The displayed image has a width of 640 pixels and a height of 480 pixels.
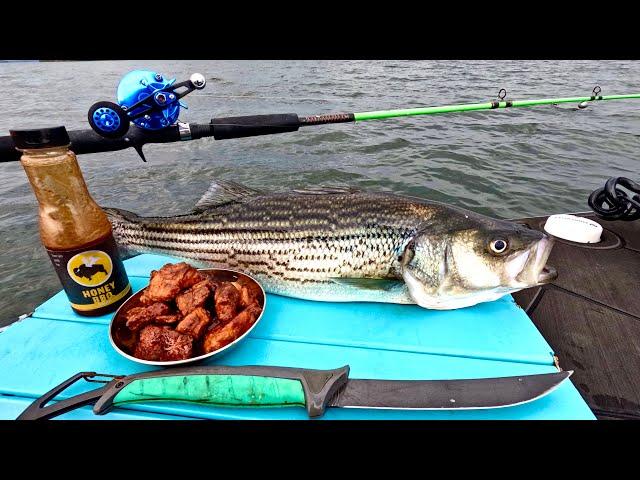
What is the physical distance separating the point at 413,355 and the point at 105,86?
77.4 feet

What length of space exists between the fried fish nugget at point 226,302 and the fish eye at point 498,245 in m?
1.58

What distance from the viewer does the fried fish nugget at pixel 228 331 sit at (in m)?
1.88

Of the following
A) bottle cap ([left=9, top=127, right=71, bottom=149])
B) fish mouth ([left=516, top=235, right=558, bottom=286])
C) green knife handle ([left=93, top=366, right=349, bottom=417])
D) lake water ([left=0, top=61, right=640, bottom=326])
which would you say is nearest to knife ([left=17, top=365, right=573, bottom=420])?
green knife handle ([left=93, top=366, right=349, bottom=417])

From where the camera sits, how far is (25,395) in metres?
1.78

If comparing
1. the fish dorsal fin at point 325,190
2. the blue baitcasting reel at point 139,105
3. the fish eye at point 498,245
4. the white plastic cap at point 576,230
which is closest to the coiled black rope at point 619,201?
the white plastic cap at point 576,230

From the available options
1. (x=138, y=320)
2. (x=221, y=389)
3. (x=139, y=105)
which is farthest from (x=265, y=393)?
(x=139, y=105)

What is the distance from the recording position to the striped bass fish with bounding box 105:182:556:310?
2326 millimetres

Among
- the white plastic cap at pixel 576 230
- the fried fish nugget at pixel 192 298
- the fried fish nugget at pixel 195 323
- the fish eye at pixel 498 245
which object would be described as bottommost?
the white plastic cap at pixel 576 230

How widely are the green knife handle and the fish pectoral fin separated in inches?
35.4

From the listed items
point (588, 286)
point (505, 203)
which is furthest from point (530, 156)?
point (588, 286)

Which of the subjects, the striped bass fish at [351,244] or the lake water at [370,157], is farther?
the lake water at [370,157]

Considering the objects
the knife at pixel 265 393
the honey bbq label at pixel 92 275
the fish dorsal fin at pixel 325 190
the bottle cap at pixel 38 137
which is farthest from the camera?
the fish dorsal fin at pixel 325 190

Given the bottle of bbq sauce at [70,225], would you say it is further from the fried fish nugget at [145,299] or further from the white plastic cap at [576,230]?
the white plastic cap at [576,230]
